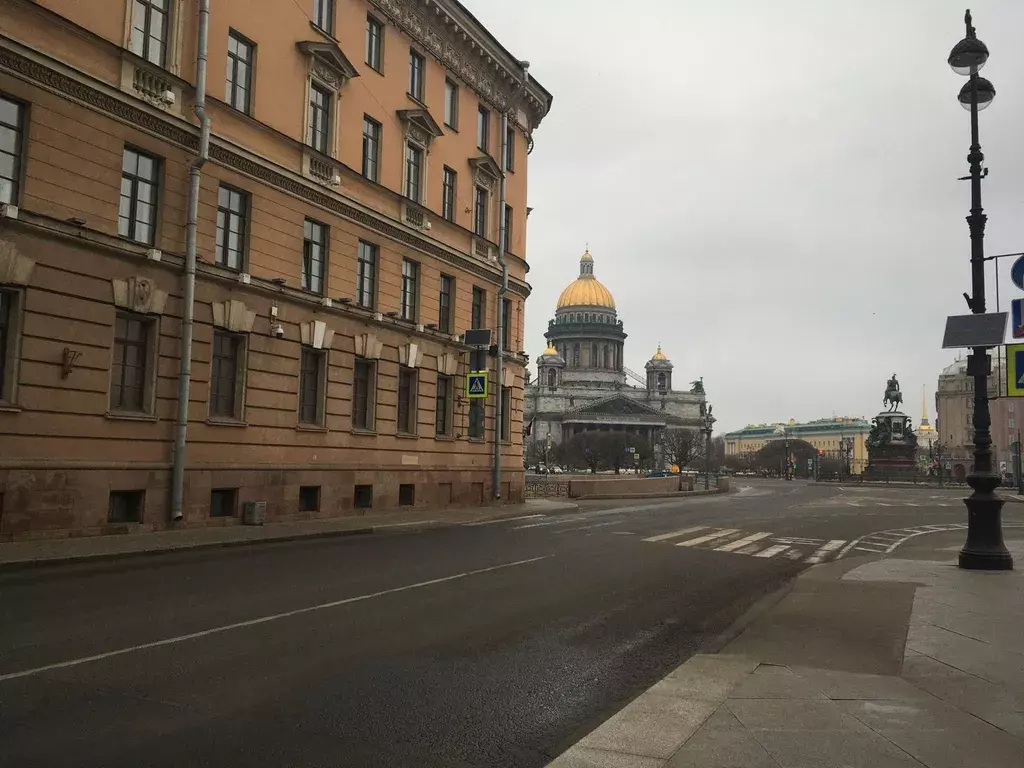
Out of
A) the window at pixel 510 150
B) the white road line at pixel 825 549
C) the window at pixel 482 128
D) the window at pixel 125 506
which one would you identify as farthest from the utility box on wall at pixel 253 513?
the window at pixel 510 150

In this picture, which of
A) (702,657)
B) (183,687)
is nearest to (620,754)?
(702,657)

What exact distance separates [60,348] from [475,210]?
17355 mm

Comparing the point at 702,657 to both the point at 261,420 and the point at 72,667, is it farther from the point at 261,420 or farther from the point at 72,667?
the point at 261,420

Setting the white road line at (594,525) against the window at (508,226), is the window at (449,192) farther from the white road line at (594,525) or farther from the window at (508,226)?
the white road line at (594,525)

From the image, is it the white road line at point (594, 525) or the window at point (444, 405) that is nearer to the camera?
the white road line at point (594, 525)

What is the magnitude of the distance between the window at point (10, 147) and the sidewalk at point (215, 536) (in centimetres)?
611

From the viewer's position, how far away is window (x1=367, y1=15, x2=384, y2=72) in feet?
82.6

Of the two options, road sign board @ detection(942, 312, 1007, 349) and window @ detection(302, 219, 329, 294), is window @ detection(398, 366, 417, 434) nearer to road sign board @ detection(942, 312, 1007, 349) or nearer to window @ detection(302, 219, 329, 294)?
window @ detection(302, 219, 329, 294)

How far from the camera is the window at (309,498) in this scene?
72.3 ft

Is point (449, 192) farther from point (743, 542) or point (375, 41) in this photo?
point (743, 542)

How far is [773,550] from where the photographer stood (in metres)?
18.3

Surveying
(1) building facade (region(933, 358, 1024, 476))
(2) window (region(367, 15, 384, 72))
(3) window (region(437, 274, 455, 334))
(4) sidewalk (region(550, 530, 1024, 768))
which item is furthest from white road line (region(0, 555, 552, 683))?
(1) building facade (region(933, 358, 1024, 476))

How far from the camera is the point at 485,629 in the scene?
29.1ft

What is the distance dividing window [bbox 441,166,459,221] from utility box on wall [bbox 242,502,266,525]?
12863mm
